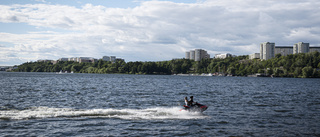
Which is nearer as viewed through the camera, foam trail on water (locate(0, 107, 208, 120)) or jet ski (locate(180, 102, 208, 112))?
foam trail on water (locate(0, 107, 208, 120))

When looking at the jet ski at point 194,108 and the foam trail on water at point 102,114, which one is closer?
the foam trail on water at point 102,114

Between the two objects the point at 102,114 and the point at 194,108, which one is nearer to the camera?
the point at 102,114

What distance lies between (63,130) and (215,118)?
15.2m

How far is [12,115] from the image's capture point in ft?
90.4

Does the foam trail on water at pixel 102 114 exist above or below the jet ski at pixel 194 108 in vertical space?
below

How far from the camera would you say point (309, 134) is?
2328 centimetres

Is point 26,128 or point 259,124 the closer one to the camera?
point 26,128

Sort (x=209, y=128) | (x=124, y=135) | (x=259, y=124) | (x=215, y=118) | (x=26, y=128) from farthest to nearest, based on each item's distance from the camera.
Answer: (x=215, y=118) < (x=259, y=124) < (x=209, y=128) < (x=26, y=128) < (x=124, y=135)

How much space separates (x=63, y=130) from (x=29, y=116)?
7162 mm

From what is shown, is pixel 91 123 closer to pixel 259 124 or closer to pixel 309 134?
pixel 259 124

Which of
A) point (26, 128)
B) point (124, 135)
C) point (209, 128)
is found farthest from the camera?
point (209, 128)

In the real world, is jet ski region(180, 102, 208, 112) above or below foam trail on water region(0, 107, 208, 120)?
above

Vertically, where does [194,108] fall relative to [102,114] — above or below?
above

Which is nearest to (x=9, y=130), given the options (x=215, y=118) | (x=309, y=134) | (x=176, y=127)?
(x=176, y=127)
